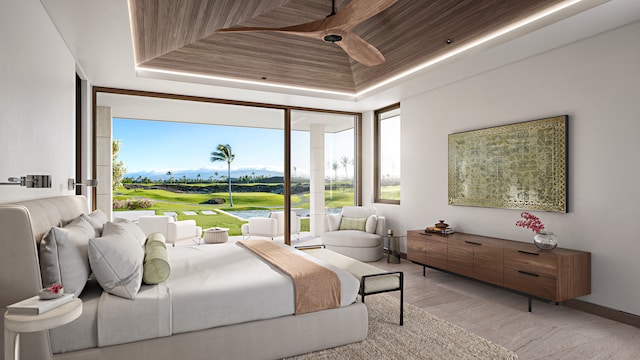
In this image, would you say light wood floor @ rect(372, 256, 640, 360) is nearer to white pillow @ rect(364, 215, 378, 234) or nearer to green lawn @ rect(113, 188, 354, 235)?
white pillow @ rect(364, 215, 378, 234)

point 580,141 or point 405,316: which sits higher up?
point 580,141

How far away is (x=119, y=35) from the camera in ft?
10.9

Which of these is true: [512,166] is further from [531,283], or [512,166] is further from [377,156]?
[377,156]

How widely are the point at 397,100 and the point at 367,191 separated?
1786 millimetres

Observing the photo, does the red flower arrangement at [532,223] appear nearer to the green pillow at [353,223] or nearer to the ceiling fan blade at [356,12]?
the ceiling fan blade at [356,12]

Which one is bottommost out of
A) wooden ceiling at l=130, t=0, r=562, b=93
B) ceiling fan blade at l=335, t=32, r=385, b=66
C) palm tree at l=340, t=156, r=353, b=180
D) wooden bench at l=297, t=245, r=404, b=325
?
wooden bench at l=297, t=245, r=404, b=325

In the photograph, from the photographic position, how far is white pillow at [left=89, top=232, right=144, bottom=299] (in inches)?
87.4

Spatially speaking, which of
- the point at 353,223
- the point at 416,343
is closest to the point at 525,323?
the point at 416,343

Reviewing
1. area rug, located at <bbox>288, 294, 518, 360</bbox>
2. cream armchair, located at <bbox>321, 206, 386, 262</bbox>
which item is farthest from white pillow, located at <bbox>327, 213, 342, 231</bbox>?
area rug, located at <bbox>288, 294, 518, 360</bbox>

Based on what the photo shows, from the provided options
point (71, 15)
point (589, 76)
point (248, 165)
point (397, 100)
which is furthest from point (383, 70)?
point (71, 15)

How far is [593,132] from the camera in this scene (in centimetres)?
346

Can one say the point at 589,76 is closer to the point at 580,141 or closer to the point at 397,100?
the point at 580,141

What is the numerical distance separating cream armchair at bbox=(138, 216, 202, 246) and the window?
3.33 meters

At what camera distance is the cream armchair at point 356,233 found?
5.70 metres
